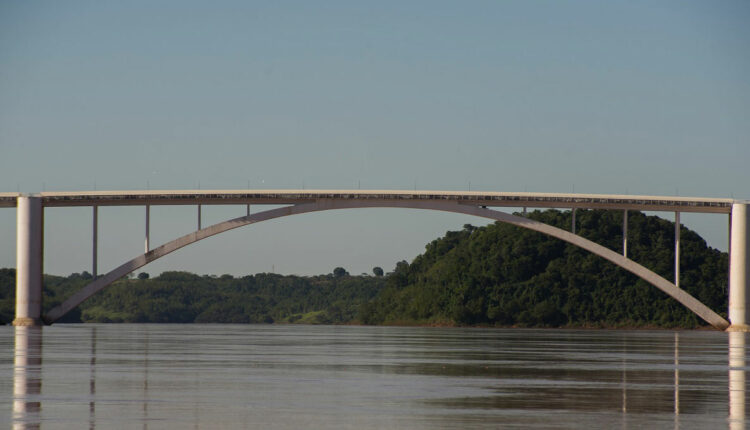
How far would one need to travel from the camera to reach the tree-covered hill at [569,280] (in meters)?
115

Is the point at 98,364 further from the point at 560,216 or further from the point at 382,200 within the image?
the point at 560,216

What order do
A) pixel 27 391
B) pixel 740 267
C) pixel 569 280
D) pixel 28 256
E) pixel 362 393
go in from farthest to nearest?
pixel 569 280 < pixel 740 267 < pixel 28 256 < pixel 362 393 < pixel 27 391

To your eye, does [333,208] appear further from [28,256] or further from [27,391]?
[27,391]

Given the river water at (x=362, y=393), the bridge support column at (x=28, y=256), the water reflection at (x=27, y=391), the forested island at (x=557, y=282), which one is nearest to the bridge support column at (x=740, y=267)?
the forested island at (x=557, y=282)

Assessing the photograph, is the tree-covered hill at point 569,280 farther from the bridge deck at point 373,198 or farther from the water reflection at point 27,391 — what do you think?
the water reflection at point 27,391

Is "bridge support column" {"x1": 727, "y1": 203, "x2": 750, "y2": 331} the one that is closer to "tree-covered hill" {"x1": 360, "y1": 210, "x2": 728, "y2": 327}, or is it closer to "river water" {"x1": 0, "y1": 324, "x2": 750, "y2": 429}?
"tree-covered hill" {"x1": 360, "y1": 210, "x2": 728, "y2": 327}

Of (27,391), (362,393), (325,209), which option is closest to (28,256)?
(325,209)

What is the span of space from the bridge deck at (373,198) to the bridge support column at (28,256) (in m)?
1.40

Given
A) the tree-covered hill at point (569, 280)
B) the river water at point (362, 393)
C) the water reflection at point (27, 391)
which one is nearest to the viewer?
the water reflection at point (27, 391)

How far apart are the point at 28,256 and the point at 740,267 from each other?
164 feet

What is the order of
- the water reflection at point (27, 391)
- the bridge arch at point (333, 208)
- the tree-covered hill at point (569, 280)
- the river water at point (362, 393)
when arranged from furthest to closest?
the tree-covered hill at point (569, 280)
the bridge arch at point (333, 208)
the river water at point (362, 393)
the water reflection at point (27, 391)

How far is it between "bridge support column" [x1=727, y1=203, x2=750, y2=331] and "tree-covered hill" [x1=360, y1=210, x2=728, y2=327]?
23133 mm

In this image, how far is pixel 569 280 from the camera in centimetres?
12006

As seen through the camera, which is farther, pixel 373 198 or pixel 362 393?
pixel 373 198
